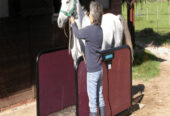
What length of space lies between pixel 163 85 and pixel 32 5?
3.74 metres

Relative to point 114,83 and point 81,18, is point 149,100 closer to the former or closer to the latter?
point 114,83

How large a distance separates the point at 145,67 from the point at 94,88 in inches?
194

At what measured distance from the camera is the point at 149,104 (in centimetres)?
583

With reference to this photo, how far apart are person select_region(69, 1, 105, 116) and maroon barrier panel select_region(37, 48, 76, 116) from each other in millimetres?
887

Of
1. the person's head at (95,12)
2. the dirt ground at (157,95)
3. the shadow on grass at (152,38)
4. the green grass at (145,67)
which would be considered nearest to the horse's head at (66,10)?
the person's head at (95,12)

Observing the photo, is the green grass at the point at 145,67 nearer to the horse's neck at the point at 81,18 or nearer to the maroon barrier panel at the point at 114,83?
the maroon barrier panel at the point at 114,83

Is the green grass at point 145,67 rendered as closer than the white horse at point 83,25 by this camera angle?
No

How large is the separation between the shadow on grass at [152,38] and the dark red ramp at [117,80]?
26.0 feet

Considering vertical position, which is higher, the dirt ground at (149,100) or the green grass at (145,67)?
the green grass at (145,67)

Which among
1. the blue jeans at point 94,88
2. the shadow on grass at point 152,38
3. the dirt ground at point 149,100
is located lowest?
the dirt ground at point 149,100

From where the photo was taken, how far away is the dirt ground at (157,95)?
5.43 metres

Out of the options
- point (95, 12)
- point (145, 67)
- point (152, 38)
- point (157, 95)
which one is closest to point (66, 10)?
point (95, 12)

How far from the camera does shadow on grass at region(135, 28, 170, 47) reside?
42.3 ft

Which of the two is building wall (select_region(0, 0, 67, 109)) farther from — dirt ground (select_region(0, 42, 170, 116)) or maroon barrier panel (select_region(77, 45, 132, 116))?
maroon barrier panel (select_region(77, 45, 132, 116))
